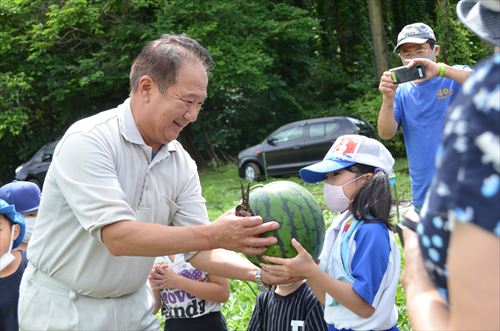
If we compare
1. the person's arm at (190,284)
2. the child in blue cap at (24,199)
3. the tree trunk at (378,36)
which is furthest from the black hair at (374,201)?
the tree trunk at (378,36)

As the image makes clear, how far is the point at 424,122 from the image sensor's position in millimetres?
5473

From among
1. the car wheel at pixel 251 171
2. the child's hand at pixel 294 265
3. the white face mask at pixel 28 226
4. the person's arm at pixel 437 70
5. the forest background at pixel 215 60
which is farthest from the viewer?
the forest background at pixel 215 60

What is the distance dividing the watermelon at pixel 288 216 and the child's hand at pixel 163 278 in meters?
1.18

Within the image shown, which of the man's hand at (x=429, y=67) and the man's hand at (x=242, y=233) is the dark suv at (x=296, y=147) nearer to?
the man's hand at (x=429, y=67)

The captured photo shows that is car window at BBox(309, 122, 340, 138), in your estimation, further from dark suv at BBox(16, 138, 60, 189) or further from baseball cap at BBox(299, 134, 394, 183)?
baseball cap at BBox(299, 134, 394, 183)

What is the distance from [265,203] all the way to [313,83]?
24563 millimetres

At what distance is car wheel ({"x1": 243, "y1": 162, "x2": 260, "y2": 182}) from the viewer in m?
20.5

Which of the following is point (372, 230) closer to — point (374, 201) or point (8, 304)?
point (374, 201)

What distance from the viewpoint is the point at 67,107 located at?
84.7 feet

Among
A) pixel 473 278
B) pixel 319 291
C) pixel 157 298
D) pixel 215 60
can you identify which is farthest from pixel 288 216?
pixel 215 60

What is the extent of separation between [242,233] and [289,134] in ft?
56.0

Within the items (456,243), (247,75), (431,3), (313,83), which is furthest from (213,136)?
(456,243)

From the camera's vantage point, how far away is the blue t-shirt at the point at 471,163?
1.31 meters

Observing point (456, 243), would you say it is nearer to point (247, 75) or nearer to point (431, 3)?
point (247, 75)
